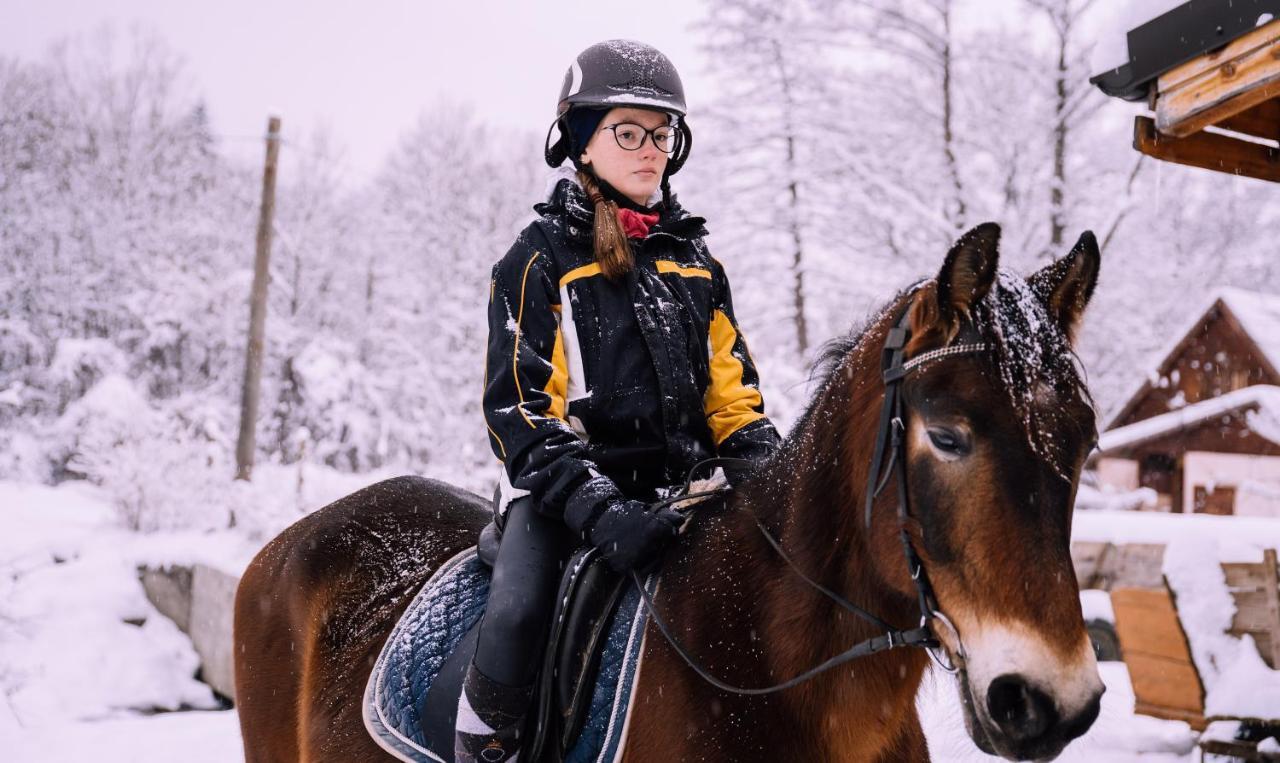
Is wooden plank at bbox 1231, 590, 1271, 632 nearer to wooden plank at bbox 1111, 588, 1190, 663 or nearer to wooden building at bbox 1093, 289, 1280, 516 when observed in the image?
wooden plank at bbox 1111, 588, 1190, 663

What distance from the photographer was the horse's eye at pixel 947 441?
5.09 feet

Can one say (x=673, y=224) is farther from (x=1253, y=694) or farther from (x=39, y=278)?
(x=39, y=278)

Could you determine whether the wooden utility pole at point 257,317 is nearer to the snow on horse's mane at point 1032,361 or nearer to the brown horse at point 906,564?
the brown horse at point 906,564

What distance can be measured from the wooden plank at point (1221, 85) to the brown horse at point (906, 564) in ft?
8.98

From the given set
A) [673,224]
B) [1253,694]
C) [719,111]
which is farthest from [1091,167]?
[673,224]

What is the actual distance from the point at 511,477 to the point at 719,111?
17088 millimetres

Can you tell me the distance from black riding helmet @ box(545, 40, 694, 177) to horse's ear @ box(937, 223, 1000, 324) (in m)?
1.24

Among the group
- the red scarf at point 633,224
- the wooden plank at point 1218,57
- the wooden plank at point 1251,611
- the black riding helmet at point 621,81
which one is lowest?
the wooden plank at point 1251,611

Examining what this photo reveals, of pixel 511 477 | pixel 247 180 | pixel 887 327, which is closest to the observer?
pixel 887 327

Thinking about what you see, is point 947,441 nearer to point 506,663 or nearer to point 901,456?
point 901,456

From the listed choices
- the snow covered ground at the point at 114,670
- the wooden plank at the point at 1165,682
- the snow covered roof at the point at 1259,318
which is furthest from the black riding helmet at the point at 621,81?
the snow covered roof at the point at 1259,318

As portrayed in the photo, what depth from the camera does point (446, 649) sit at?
2.44 m

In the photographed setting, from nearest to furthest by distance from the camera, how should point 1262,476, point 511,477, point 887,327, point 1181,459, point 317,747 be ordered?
point 887,327 → point 511,477 → point 317,747 → point 1262,476 → point 1181,459

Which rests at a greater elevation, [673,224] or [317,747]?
[673,224]
